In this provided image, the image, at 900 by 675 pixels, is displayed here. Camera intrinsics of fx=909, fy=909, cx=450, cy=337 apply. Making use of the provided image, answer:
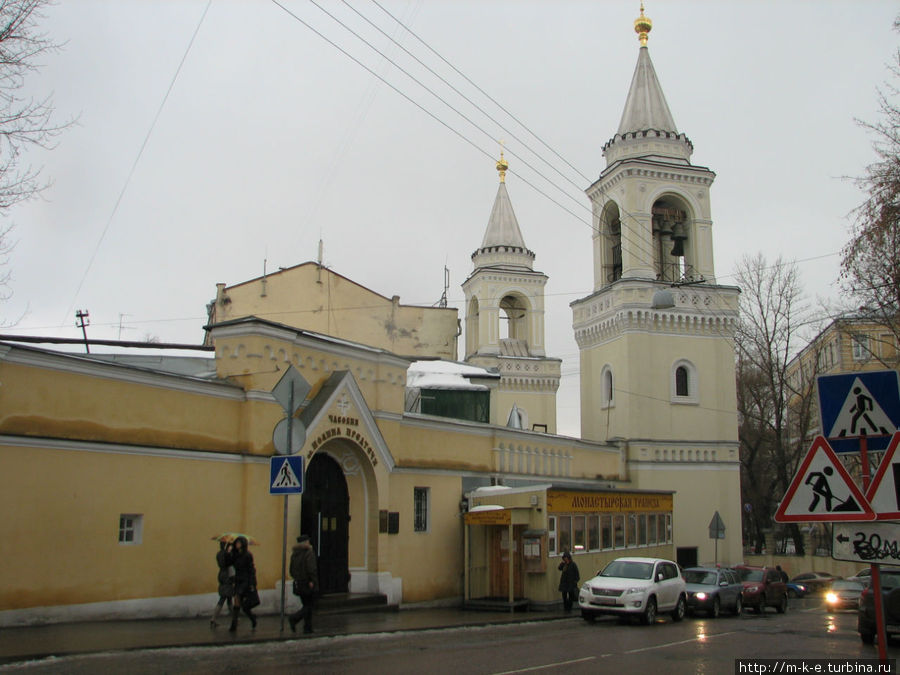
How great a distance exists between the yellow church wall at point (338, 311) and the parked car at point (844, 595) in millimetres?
20499

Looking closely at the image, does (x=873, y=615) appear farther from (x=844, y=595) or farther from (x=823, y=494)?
(x=844, y=595)

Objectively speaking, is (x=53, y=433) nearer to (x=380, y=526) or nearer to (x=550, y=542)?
(x=380, y=526)

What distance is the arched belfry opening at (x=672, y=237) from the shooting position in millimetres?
39469

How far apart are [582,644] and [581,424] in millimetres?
26764

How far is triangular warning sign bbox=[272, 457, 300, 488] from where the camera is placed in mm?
14398

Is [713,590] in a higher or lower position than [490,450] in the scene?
lower

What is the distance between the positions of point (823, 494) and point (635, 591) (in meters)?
12.2

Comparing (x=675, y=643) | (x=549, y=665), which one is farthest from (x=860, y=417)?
(x=675, y=643)

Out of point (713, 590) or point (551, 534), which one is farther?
point (713, 590)

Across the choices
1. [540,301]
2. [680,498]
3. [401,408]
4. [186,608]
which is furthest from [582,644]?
[540,301]

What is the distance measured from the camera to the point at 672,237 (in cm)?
3966

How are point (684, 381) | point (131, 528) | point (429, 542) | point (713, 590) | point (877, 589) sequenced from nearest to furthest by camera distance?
point (877, 589), point (131, 528), point (429, 542), point (713, 590), point (684, 381)

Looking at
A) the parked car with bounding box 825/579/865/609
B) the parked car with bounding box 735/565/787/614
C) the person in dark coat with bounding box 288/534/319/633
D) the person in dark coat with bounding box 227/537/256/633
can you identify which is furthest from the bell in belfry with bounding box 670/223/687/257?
the person in dark coat with bounding box 227/537/256/633

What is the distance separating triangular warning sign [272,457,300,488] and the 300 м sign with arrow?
855 cm
